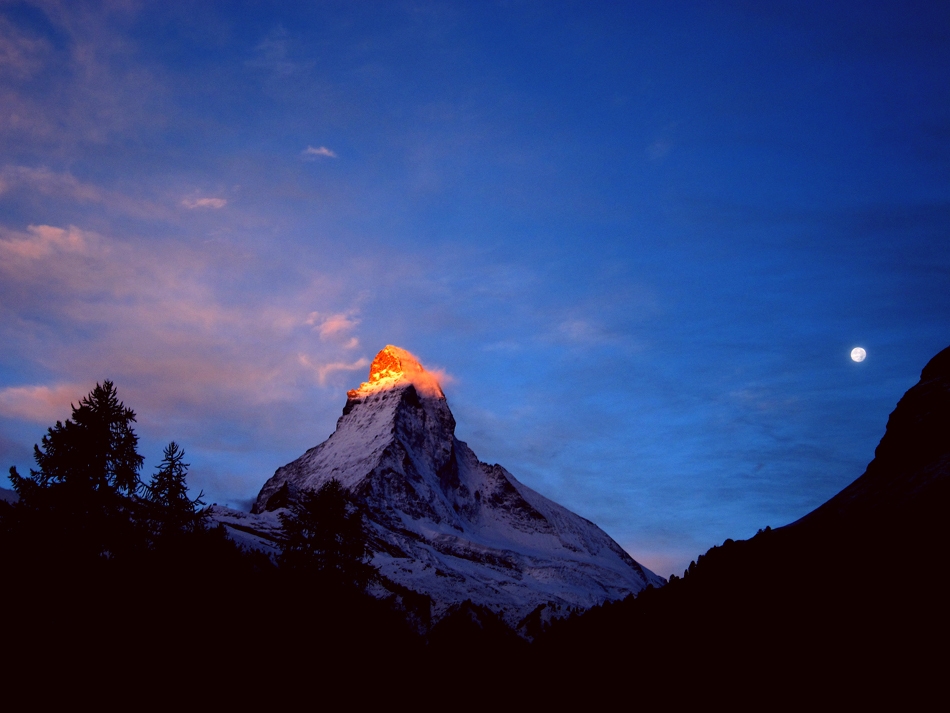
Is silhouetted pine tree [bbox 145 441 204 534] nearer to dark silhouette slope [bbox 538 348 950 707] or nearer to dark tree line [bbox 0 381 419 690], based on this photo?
dark tree line [bbox 0 381 419 690]

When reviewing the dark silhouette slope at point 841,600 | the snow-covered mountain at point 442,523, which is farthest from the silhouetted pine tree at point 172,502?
the snow-covered mountain at point 442,523

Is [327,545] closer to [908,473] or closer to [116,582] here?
[116,582]

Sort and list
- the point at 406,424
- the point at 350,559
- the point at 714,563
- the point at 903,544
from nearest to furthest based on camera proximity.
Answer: the point at 903,544 < the point at 714,563 < the point at 350,559 < the point at 406,424

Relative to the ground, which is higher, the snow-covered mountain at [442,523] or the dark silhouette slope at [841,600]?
the snow-covered mountain at [442,523]

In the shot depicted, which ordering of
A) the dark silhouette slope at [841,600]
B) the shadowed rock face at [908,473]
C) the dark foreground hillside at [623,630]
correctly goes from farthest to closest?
1. the shadowed rock face at [908,473]
2. the dark foreground hillside at [623,630]
3. the dark silhouette slope at [841,600]

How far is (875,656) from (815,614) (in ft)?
7.47

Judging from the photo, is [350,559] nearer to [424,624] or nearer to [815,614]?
[815,614]

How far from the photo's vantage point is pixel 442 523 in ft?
505

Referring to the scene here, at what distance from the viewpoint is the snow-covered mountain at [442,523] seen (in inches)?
3519

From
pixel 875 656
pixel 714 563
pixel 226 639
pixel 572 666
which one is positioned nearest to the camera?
pixel 875 656

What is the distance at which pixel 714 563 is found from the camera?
899 inches

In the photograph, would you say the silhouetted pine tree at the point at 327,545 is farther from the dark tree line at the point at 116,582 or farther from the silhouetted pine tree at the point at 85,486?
the silhouetted pine tree at the point at 85,486

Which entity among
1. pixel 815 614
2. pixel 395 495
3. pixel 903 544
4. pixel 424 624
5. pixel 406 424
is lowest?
pixel 424 624

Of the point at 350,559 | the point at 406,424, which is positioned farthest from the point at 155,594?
the point at 406,424
